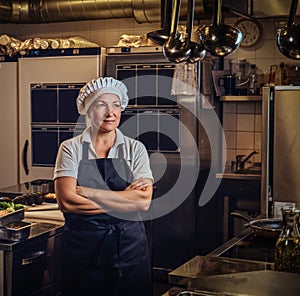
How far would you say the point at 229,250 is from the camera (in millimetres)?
2199

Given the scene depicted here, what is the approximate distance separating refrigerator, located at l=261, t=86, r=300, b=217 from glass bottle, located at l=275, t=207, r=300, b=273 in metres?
2.21

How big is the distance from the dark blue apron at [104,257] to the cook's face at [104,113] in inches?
22.7


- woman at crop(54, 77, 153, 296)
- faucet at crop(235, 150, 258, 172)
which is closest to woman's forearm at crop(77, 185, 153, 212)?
woman at crop(54, 77, 153, 296)

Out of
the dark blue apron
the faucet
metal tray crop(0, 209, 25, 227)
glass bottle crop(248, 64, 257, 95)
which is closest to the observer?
metal tray crop(0, 209, 25, 227)

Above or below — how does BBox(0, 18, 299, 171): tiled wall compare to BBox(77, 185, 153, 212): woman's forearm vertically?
above

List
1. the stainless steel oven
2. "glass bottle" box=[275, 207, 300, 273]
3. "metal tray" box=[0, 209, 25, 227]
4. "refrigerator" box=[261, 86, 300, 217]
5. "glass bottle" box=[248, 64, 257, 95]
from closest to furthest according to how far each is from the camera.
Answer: "glass bottle" box=[275, 207, 300, 273]
the stainless steel oven
"metal tray" box=[0, 209, 25, 227]
"refrigerator" box=[261, 86, 300, 217]
"glass bottle" box=[248, 64, 257, 95]

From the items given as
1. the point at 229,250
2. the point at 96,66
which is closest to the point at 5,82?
the point at 96,66

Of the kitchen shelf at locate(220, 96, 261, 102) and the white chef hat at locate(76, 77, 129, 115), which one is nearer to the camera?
the white chef hat at locate(76, 77, 129, 115)

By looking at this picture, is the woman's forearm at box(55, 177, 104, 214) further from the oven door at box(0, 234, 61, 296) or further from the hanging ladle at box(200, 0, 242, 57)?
the hanging ladle at box(200, 0, 242, 57)

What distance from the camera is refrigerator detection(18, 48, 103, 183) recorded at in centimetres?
495

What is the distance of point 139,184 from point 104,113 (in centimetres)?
49

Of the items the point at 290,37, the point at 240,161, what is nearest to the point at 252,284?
the point at 290,37

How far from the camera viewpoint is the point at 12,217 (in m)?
3.09

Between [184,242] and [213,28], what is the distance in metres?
3.02
